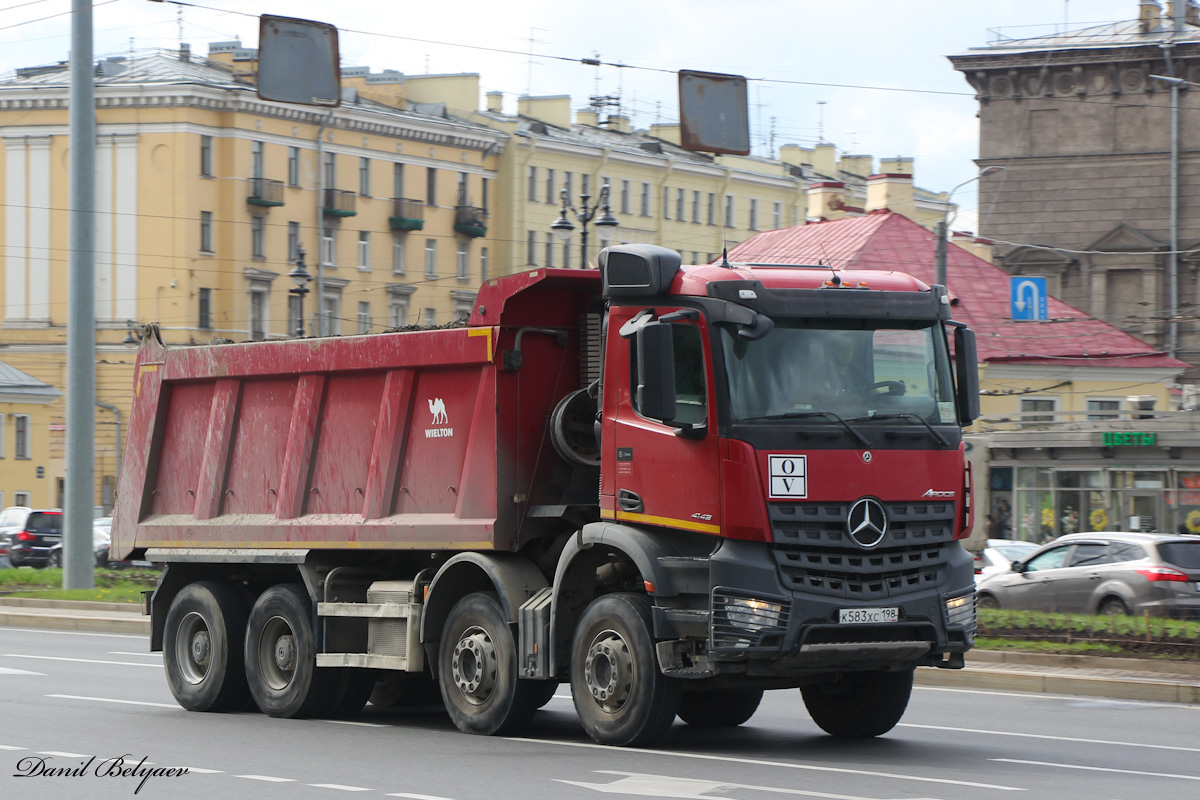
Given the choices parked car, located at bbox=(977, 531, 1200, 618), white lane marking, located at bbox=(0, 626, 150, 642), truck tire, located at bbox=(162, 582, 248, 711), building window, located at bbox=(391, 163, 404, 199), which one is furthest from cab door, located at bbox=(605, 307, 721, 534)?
building window, located at bbox=(391, 163, 404, 199)

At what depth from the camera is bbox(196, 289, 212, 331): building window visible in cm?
6781

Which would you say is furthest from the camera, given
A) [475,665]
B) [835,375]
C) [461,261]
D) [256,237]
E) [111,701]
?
[461,261]

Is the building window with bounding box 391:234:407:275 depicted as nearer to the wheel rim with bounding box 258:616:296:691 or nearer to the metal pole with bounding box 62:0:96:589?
the metal pole with bounding box 62:0:96:589

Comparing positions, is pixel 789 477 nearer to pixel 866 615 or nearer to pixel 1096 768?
pixel 866 615

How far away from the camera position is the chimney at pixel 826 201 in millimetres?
57094

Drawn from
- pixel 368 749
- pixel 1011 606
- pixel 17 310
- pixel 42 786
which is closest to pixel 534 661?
pixel 368 749

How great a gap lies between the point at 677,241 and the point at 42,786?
7421cm

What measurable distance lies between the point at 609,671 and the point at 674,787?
5.56 ft

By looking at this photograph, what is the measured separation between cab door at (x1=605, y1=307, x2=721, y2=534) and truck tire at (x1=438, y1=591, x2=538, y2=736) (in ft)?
4.66

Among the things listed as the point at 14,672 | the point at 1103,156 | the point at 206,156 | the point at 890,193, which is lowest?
the point at 14,672

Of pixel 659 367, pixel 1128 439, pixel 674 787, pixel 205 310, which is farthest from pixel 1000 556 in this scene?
pixel 205 310

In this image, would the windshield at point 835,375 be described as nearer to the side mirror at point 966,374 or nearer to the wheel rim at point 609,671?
the side mirror at point 966,374

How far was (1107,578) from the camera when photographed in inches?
946

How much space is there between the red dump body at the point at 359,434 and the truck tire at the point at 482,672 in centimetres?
51
